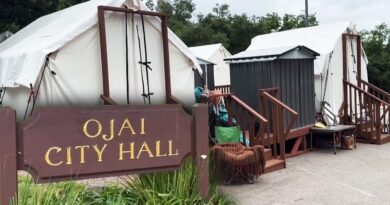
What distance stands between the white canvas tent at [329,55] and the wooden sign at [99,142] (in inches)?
258

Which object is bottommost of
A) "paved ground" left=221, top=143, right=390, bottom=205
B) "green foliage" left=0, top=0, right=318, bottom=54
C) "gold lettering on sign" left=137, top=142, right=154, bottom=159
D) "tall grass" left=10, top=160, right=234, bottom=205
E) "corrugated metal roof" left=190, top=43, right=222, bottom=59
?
"paved ground" left=221, top=143, right=390, bottom=205

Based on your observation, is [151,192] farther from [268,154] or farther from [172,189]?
[268,154]

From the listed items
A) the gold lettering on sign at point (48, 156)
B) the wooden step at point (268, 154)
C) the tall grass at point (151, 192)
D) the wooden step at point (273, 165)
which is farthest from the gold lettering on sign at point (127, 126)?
the wooden step at point (268, 154)

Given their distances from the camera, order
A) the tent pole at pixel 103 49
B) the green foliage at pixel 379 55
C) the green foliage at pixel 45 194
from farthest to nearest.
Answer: the green foliage at pixel 379 55 < the tent pole at pixel 103 49 < the green foliage at pixel 45 194

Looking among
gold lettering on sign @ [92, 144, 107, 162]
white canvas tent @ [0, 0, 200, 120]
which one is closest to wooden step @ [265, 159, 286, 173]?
white canvas tent @ [0, 0, 200, 120]

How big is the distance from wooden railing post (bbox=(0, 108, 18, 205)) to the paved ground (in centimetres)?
255

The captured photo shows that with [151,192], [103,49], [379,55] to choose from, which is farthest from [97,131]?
[379,55]

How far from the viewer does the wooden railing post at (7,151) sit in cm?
345

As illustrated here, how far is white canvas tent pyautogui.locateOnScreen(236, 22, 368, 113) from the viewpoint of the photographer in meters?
11.3

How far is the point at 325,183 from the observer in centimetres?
689

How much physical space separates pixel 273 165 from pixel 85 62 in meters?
3.68

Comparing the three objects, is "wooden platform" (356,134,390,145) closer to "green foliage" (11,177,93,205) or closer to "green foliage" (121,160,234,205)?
"green foliage" (121,160,234,205)

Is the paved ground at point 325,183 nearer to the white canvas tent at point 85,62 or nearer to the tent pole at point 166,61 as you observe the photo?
the tent pole at point 166,61

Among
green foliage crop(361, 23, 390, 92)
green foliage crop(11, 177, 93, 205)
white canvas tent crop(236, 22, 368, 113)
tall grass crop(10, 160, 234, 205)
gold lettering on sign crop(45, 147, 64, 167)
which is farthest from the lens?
green foliage crop(361, 23, 390, 92)
